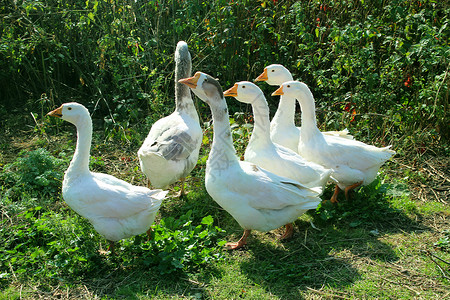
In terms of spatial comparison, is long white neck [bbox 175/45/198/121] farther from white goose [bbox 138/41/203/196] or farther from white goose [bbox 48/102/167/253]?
white goose [bbox 48/102/167/253]

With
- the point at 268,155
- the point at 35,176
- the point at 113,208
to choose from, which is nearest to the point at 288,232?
the point at 268,155

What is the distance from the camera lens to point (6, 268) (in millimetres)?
4262

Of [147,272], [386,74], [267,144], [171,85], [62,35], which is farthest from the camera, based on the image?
[171,85]

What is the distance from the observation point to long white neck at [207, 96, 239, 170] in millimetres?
4516

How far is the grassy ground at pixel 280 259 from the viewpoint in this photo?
13.0 feet

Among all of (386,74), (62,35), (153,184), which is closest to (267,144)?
(153,184)

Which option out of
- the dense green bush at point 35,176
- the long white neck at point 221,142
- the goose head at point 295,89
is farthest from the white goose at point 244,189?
the dense green bush at point 35,176

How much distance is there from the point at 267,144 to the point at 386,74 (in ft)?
9.51

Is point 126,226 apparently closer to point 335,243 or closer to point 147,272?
point 147,272

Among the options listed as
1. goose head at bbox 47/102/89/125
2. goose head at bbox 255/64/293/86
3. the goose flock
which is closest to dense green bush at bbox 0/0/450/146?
goose head at bbox 255/64/293/86

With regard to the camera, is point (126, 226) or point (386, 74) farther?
point (386, 74)

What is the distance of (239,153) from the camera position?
21.8 feet

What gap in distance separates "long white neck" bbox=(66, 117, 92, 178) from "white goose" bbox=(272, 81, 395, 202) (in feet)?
8.10

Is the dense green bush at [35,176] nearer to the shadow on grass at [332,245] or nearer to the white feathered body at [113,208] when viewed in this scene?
the white feathered body at [113,208]
